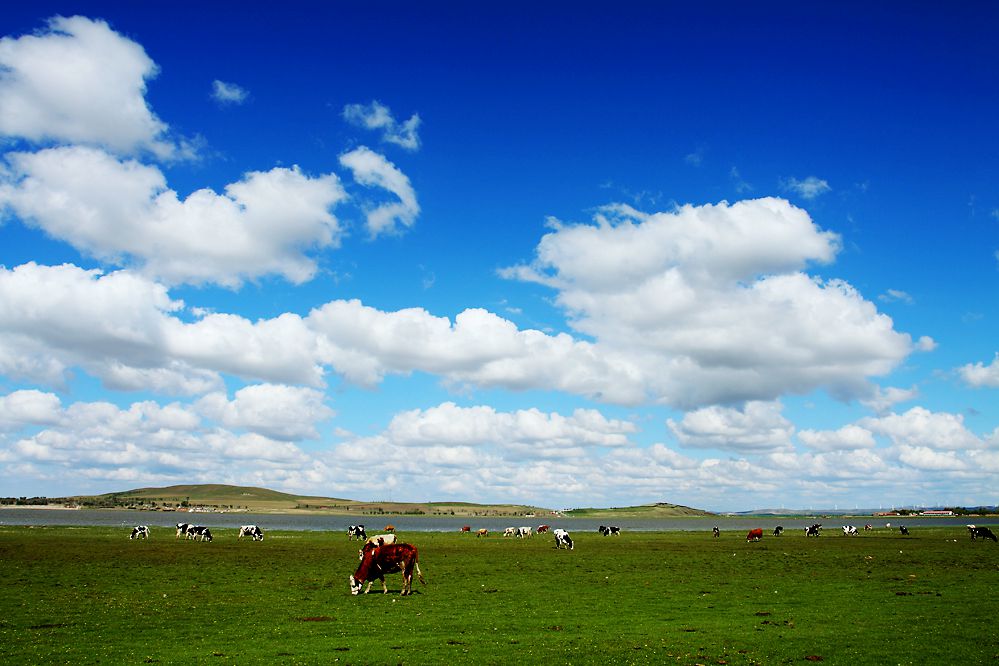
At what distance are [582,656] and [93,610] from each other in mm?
18142

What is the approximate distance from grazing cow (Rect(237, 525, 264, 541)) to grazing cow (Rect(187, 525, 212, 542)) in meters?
3.96

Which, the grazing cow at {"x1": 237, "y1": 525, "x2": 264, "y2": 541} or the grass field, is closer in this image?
the grass field

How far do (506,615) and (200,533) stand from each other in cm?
7293

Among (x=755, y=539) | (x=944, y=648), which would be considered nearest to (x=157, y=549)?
(x=944, y=648)

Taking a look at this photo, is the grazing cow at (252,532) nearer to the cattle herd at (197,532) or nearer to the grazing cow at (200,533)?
the cattle herd at (197,532)

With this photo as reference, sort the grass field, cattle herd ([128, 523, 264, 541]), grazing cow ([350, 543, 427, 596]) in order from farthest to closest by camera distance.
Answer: cattle herd ([128, 523, 264, 541])
grazing cow ([350, 543, 427, 596])
the grass field

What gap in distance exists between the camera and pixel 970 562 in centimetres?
4762

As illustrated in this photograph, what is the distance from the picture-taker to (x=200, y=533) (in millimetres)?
85375

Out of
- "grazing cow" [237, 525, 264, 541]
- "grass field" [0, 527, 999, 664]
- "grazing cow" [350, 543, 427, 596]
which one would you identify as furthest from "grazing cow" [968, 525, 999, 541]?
"grazing cow" [237, 525, 264, 541]

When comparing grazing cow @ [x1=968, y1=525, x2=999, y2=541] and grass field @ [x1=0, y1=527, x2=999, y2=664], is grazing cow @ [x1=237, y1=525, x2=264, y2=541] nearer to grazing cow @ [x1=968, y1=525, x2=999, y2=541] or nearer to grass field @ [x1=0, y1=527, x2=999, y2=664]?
grass field @ [x1=0, y1=527, x2=999, y2=664]

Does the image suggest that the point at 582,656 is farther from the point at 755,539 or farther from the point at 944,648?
the point at 755,539

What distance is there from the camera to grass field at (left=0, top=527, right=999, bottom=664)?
1775 cm

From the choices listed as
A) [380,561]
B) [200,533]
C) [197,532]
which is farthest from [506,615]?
[200,533]

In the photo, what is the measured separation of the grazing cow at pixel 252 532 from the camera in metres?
84.3
